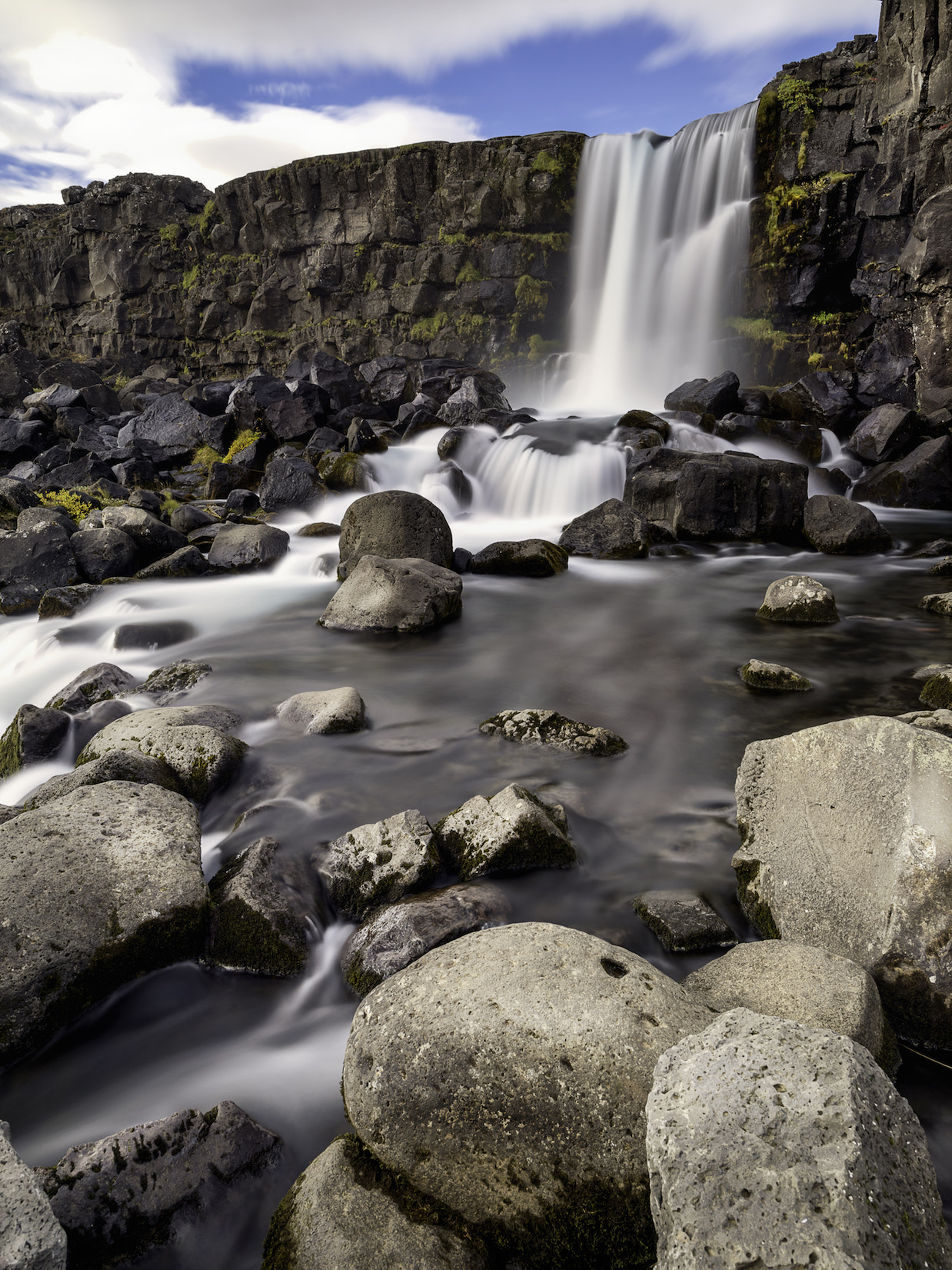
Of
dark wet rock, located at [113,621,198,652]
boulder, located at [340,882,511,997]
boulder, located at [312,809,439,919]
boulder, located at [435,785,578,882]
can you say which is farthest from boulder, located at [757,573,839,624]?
dark wet rock, located at [113,621,198,652]

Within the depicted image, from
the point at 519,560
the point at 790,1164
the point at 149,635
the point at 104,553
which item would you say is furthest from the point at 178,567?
the point at 790,1164

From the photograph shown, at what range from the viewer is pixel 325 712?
16.9 feet

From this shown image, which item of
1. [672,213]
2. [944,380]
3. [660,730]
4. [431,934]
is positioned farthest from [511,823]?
[672,213]

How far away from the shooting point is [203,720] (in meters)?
4.93

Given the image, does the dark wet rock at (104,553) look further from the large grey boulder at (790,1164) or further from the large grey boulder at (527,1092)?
the large grey boulder at (790,1164)

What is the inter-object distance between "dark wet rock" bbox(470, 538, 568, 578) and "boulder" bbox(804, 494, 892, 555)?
394cm

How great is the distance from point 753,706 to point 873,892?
113 inches

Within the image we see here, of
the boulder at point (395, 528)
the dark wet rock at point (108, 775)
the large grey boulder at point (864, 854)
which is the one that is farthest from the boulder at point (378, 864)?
the boulder at point (395, 528)

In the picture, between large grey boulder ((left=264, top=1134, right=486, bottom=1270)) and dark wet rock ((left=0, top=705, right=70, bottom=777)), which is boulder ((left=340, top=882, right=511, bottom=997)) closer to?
large grey boulder ((left=264, top=1134, right=486, bottom=1270))

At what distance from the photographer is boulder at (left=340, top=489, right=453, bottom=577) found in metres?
8.55

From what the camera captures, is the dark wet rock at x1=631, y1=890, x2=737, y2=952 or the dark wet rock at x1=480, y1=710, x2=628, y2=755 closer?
the dark wet rock at x1=631, y1=890, x2=737, y2=952

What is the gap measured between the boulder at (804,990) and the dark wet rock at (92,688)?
4.81 meters

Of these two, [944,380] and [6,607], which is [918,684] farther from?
[944,380]

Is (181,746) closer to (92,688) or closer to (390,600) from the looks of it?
(92,688)
